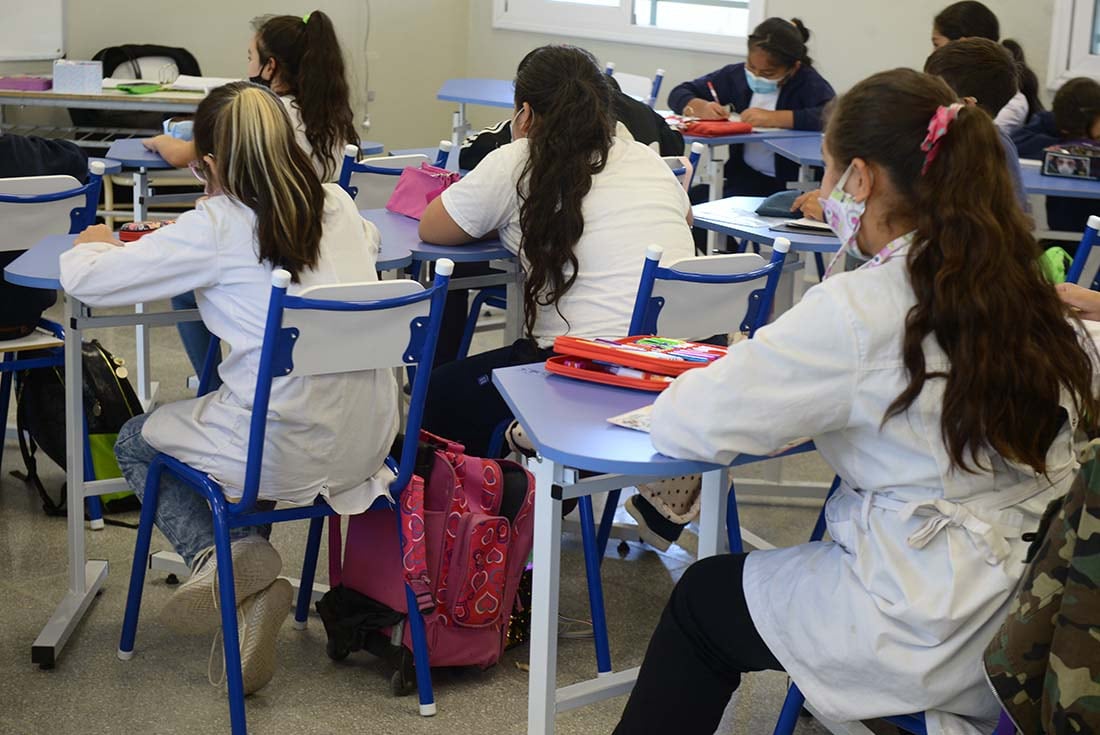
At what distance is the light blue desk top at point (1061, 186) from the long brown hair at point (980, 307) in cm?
230

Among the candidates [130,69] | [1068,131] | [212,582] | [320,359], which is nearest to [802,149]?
[1068,131]

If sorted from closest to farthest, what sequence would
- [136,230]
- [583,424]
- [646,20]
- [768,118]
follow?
[583,424] → [136,230] → [768,118] → [646,20]

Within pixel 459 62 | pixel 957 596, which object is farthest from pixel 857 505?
pixel 459 62

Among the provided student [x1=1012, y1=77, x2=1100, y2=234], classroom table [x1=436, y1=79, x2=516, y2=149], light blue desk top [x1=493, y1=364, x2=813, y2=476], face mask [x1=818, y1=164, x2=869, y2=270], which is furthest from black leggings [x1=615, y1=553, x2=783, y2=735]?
classroom table [x1=436, y1=79, x2=516, y2=149]

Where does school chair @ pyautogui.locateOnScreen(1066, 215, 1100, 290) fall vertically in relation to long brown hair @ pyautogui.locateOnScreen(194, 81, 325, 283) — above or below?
below

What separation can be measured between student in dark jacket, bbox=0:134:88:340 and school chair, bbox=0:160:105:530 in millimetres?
45

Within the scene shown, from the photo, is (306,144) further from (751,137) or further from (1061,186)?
(1061,186)

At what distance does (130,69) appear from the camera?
6.02 meters

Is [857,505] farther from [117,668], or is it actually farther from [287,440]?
[117,668]

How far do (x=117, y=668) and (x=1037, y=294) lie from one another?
1768 millimetres

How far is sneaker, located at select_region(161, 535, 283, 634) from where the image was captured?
7.32 feet

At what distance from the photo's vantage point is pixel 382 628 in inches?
96.6

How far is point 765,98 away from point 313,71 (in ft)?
7.22

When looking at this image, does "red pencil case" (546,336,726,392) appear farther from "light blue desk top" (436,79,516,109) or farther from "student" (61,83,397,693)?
"light blue desk top" (436,79,516,109)
